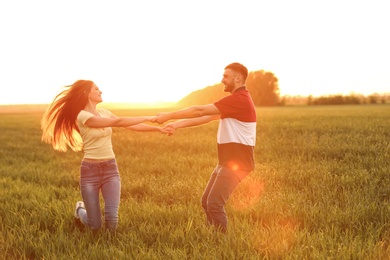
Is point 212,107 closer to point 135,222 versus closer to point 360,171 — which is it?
point 135,222

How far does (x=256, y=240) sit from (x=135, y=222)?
6.09 ft

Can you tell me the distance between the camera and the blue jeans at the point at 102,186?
201 inches

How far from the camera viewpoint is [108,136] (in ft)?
17.6

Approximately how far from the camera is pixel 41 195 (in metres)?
7.46

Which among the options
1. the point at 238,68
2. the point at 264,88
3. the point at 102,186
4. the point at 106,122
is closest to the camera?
the point at 238,68

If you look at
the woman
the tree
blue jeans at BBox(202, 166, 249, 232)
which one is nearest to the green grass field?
blue jeans at BBox(202, 166, 249, 232)

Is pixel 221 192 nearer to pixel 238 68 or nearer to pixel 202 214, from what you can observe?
pixel 202 214

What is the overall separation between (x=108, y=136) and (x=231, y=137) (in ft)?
5.68

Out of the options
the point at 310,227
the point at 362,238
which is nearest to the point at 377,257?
the point at 362,238

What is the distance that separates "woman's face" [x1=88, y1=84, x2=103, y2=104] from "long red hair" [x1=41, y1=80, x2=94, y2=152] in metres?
0.04

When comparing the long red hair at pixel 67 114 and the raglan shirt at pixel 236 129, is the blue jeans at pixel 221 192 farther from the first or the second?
the long red hair at pixel 67 114

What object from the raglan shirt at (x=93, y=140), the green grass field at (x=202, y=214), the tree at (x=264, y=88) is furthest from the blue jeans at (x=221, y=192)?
the tree at (x=264, y=88)

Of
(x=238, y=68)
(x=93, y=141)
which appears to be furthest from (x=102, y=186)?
(x=238, y=68)

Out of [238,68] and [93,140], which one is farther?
[93,140]
